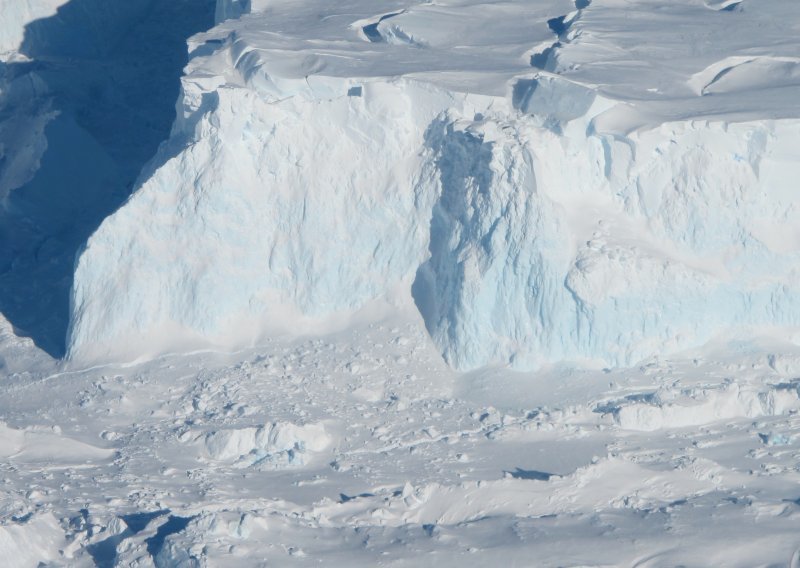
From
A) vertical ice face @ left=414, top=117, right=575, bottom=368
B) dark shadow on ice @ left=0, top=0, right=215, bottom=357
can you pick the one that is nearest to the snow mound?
vertical ice face @ left=414, top=117, right=575, bottom=368

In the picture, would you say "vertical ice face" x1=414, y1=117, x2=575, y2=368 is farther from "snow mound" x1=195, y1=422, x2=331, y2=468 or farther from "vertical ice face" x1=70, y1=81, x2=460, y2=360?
"snow mound" x1=195, y1=422, x2=331, y2=468

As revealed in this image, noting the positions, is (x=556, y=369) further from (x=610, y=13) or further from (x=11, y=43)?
(x=11, y=43)

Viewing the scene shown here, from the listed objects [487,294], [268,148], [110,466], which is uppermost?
[268,148]

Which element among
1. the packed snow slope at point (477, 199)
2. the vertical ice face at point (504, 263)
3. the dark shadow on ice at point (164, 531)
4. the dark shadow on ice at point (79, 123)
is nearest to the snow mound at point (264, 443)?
the dark shadow on ice at point (164, 531)

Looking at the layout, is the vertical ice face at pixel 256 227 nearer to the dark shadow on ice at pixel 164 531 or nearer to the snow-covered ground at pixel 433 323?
the snow-covered ground at pixel 433 323

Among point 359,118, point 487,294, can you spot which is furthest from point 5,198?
point 487,294
